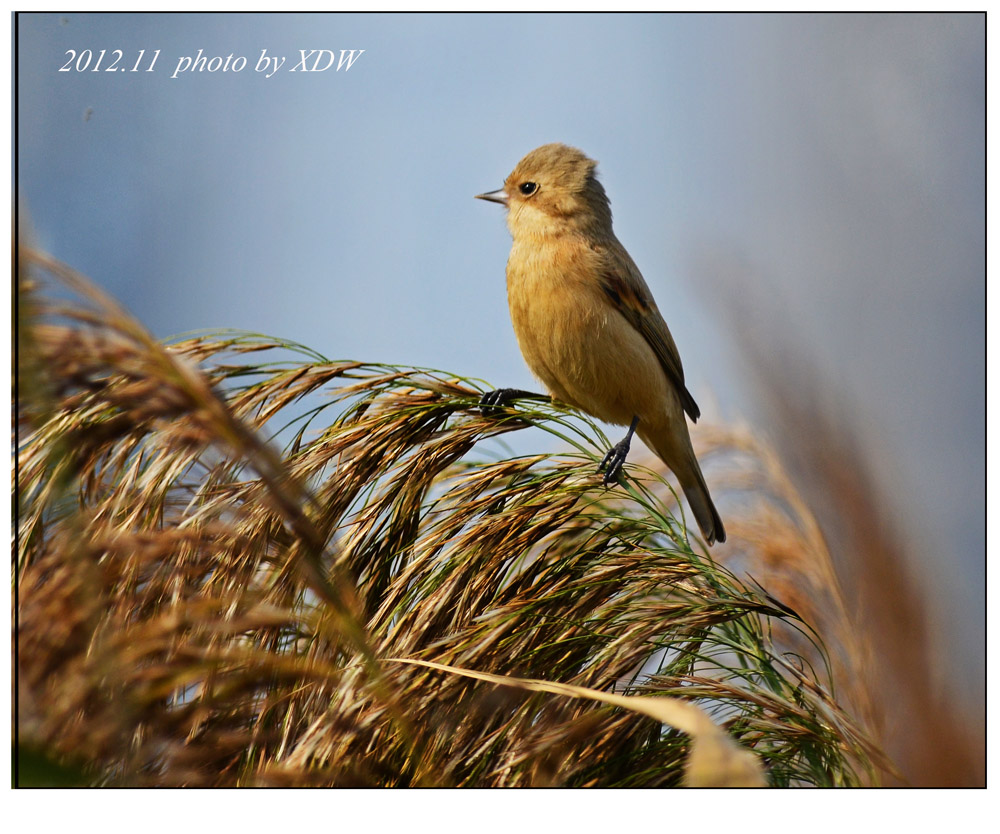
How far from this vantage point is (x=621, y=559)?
1.34 metres

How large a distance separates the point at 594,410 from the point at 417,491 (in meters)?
0.96

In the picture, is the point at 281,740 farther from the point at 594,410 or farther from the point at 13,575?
the point at 594,410

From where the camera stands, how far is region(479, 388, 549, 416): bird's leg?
1549 millimetres

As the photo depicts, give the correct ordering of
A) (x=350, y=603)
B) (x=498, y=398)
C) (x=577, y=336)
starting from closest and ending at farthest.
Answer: (x=350, y=603) → (x=498, y=398) → (x=577, y=336)

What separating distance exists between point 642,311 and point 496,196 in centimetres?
55

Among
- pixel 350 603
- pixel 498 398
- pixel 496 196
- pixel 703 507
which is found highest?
pixel 496 196

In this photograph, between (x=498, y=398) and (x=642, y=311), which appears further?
(x=642, y=311)

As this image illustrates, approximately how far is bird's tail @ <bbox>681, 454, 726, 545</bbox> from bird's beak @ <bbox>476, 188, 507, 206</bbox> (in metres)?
0.93

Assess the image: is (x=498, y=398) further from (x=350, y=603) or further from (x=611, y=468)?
(x=350, y=603)

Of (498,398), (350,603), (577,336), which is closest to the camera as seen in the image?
(350,603)

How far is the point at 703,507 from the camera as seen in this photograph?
2.22 metres

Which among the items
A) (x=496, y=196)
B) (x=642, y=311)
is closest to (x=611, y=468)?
(x=642, y=311)

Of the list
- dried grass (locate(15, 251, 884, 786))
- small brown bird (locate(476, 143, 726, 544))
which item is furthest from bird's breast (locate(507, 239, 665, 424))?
dried grass (locate(15, 251, 884, 786))

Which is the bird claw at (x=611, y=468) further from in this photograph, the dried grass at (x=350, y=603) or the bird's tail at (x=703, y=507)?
the bird's tail at (x=703, y=507)
